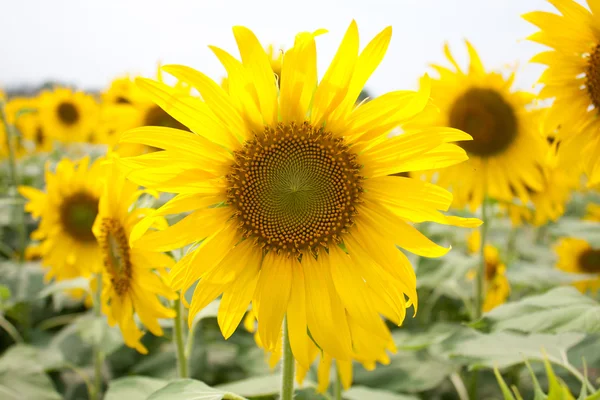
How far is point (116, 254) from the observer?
6.48 ft

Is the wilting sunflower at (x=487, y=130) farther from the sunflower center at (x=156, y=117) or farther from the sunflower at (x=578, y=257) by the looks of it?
the sunflower center at (x=156, y=117)

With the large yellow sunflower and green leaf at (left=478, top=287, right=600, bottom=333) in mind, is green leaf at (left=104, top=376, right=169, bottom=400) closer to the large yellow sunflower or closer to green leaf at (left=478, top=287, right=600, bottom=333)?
the large yellow sunflower

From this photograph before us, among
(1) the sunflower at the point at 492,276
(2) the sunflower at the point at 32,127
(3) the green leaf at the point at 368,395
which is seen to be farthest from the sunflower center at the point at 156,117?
(2) the sunflower at the point at 32,127

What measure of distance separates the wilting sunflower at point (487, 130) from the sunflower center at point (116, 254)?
75.0 inches

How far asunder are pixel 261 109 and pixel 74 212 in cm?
196

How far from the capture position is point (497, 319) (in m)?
1.91

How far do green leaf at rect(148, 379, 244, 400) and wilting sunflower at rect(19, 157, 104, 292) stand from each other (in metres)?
1.60

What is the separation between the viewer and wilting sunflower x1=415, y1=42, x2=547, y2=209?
3201 mm

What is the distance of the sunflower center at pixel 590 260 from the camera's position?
4.56 metres

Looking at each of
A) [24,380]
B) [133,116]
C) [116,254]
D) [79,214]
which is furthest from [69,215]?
[116,254]

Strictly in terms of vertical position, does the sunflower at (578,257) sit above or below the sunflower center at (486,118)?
below

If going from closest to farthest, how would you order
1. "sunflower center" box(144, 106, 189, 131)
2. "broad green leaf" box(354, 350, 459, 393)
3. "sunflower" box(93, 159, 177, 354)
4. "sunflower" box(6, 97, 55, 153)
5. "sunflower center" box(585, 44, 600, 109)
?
"sunflower" box(93, 159, 177, 354) → "sunflower center" box(585, 44, 600, 109) → "broad green leaf" box(354, 350, 459, 393) → "sunflower center" box(144, 106, 189, 131) → "sunflower" box(6, 97, 55, 153)

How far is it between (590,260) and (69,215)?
3.99m

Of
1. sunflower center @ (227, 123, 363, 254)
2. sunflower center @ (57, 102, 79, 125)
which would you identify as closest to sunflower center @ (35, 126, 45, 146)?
sunflower center @ (57, 102, 79, 125)
